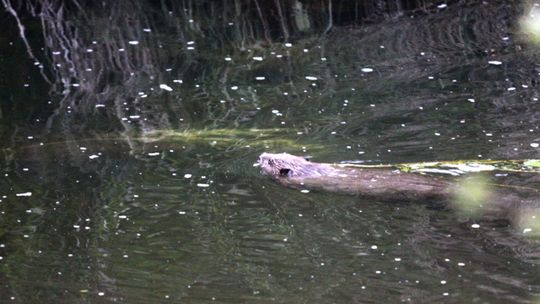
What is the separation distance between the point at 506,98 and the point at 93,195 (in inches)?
175

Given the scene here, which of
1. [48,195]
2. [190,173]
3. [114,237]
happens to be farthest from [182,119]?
[114,237]

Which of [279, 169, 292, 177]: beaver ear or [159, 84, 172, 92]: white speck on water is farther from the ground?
[159, 84, 172, 92]: white speck on water

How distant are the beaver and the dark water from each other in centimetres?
12

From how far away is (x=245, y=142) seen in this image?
30.3ft

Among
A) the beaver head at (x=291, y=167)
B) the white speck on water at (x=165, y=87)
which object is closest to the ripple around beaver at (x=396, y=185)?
the beaver head at (x=291, y=167)

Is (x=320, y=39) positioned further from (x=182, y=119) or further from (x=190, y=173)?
(x=190, y=173)

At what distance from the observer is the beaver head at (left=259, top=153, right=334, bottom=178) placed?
8172 millimetres

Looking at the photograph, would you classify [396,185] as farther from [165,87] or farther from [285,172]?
[165,87]

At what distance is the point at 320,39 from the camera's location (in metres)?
12.9

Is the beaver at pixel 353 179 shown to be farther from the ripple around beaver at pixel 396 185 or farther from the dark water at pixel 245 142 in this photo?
the dark water at pixel 245 142

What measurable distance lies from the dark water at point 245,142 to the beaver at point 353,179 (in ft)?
0.41

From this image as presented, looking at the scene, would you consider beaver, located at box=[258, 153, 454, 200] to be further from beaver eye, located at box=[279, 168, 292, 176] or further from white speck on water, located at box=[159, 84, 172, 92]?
white speck on water, located at box=[159, 84, 172, 92]

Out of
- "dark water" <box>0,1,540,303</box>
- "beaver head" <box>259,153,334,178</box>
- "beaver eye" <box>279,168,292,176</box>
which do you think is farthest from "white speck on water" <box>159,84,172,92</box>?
"beaver eye" <box>279,168,292,176</box>

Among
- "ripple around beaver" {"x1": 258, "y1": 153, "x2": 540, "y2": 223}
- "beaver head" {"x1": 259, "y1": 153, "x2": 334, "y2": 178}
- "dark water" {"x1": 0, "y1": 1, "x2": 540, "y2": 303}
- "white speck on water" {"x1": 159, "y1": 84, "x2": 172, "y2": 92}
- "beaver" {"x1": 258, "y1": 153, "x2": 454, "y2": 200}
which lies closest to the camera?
"dark water" {"x1": 0, "y1": 1, "x2": 540, "y2": 303}
